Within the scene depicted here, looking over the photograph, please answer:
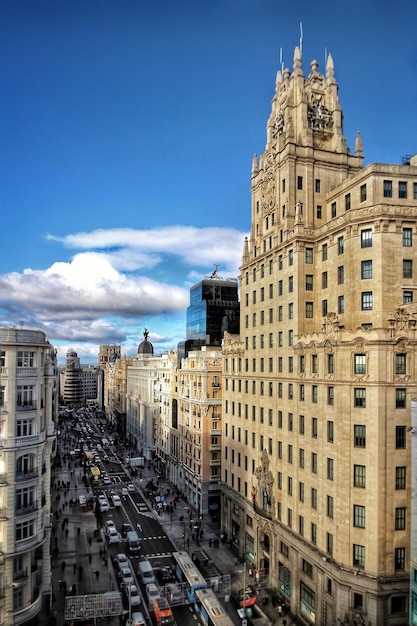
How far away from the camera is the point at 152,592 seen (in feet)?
189

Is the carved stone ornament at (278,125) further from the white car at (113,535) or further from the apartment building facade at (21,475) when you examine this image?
the white car at (113,535)

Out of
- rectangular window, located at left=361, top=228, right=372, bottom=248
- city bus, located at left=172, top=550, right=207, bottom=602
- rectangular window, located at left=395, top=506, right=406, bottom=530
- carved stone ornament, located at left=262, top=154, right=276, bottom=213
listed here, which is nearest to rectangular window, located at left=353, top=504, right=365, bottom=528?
rectangular window, located at left=395, top=506, right=406, bottom=530

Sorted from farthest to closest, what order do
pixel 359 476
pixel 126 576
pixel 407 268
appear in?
pixel 126 576 < pixel 407 268 < pixel 359 476

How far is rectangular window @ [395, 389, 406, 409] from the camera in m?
46.6

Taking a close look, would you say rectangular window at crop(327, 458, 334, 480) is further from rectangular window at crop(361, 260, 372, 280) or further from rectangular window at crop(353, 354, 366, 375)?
rectangular window at crop(361, 260, 372, 280)

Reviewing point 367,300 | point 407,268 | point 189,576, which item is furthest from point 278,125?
point 189,576

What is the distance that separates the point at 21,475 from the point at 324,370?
114ft

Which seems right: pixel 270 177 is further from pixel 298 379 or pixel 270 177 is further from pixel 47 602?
pixel 47 602

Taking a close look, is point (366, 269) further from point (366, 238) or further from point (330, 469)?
point (330, 469)

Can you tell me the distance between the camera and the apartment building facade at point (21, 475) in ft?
158

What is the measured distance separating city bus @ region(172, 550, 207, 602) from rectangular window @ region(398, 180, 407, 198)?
167ft

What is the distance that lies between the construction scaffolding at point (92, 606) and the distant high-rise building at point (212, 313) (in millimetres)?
70370

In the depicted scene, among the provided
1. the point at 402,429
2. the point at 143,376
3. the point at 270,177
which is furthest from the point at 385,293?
the point at 143,376

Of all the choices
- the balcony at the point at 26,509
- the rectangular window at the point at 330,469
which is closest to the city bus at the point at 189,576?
the rectangular window at the point at 330,469
